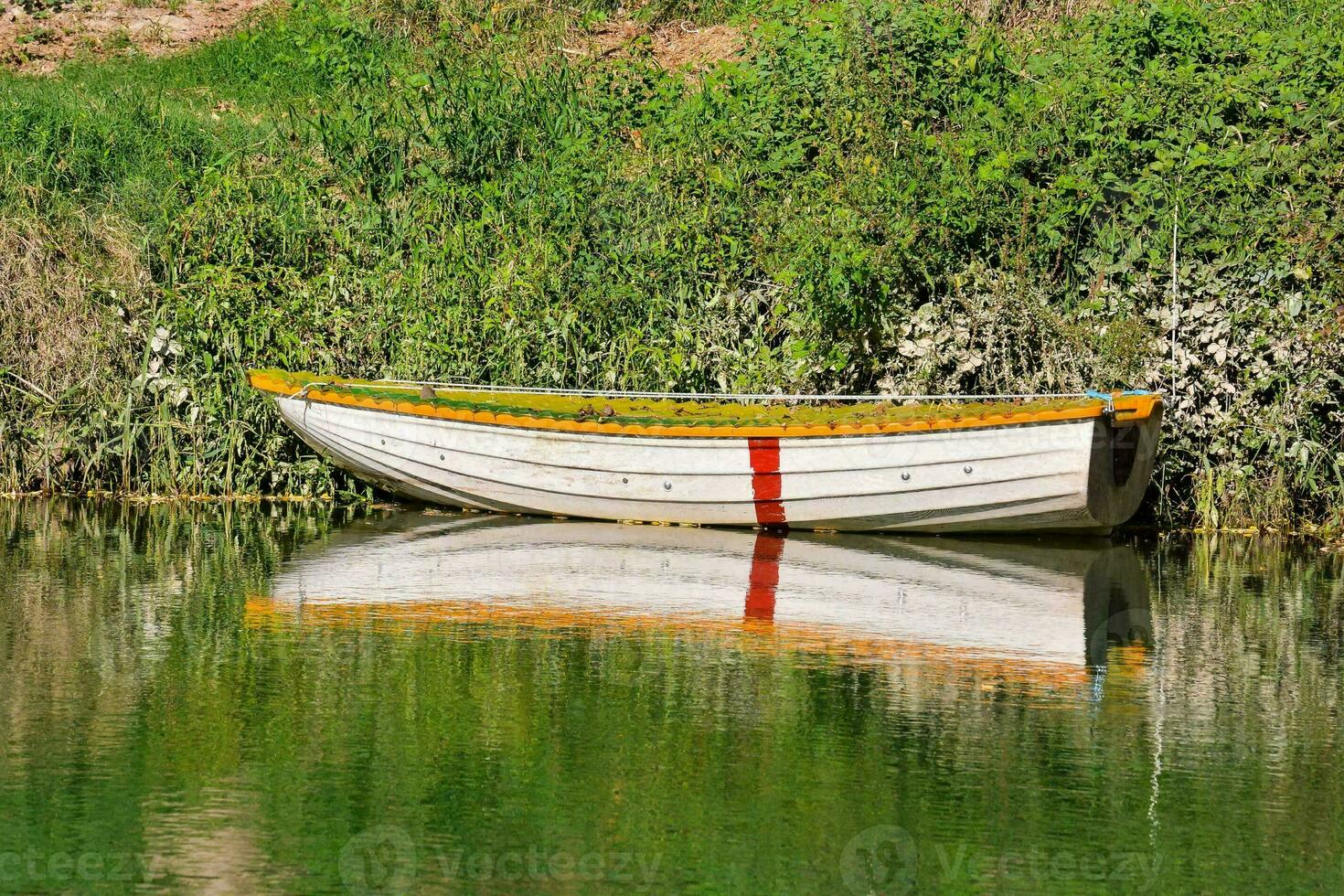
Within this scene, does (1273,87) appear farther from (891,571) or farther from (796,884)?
(796,884)

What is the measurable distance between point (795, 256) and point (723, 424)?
1.68 meters

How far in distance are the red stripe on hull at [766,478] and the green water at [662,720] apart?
3.25ft

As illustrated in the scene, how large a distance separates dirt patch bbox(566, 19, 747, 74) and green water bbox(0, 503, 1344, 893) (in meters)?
9.94

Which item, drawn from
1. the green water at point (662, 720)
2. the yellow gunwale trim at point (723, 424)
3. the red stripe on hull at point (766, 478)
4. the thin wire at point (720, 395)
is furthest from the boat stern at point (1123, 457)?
the red stripe on hull at point (766, 478)

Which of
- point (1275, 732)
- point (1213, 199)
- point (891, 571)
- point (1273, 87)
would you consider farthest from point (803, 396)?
point (1275, 732)

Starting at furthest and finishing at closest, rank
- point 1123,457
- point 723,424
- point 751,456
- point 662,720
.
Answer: point 723,424, point 751,456, point 1123,457, point 662,720

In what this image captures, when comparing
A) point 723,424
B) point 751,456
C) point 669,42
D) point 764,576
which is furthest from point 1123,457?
point 669,42

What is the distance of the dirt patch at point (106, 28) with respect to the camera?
2178cm

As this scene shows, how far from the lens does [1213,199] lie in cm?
1371

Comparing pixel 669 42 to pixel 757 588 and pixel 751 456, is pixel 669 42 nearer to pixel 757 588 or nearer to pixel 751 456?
pixel 751 456

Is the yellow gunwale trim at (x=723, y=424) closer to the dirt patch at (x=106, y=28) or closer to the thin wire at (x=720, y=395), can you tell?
the thin wire at (x=720, y=395)

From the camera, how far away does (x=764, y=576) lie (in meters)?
11.1

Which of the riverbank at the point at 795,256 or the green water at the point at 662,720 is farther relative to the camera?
the riverbank at the point at 795,256

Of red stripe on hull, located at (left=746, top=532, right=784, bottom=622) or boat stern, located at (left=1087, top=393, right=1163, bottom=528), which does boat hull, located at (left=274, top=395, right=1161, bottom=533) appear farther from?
red stripe on hull, located at (left=746, top=532, right=784, bottom=622)
